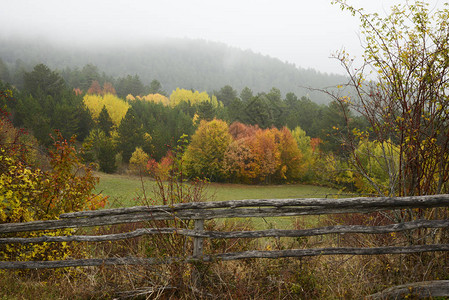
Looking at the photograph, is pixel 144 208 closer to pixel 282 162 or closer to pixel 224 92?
pixel 282 162

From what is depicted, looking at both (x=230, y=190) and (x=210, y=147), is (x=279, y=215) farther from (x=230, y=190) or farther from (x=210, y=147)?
(x=210, y=147)

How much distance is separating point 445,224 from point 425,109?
5.26ft

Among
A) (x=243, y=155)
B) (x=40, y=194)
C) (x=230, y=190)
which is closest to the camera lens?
(x=40, y=194)

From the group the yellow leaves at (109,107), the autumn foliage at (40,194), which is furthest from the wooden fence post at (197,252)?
the yellow leaves at (109,107)

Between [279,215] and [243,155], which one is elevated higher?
[279,215]

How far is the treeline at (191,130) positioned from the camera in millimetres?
42781

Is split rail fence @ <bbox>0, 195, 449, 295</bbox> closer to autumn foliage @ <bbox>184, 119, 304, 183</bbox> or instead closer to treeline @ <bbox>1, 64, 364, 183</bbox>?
treeline @ <bbox>1, 64, 364, 183</bbox>

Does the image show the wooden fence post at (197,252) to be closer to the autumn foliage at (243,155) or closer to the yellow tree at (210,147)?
the autumn foliage at (243,155)

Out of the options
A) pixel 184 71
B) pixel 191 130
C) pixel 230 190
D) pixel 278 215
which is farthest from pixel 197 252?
pixel 184 71

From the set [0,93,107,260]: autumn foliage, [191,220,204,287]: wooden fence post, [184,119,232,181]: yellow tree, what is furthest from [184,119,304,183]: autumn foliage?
[191,220,204,287]: wooden fence post

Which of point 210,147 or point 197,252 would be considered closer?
point 197,252

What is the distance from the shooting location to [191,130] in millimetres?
52188

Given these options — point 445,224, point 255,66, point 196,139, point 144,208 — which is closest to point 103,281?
point 144,208

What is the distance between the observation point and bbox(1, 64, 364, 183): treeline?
42.8 meters
